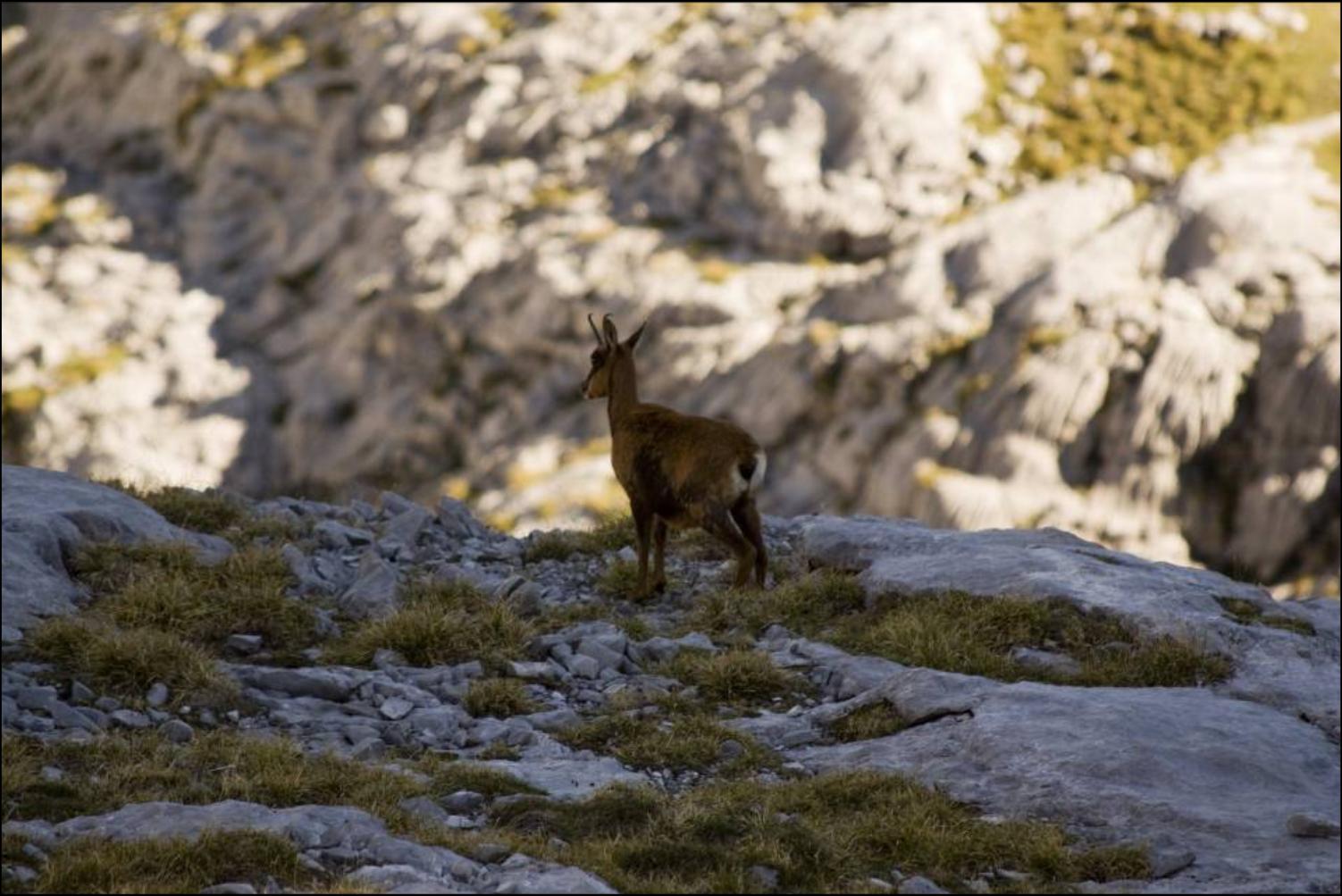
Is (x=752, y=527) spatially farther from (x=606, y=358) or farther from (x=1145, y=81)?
(x=1145, y=81)

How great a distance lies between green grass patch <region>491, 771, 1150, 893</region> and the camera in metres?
8.84

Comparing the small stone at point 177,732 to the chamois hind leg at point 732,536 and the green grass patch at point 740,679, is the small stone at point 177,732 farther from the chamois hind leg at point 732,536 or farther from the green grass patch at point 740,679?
the chamois hind leg at point 732,536

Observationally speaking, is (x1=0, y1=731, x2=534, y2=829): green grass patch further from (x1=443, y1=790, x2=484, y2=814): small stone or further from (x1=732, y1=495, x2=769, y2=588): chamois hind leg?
(x1=732, y1=495, x2=769, y2=588): chamois hind leg

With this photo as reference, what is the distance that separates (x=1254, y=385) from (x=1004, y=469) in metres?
12.2

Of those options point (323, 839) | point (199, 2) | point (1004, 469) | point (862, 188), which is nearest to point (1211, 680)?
point (323, 839)

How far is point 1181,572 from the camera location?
1695 centimetres

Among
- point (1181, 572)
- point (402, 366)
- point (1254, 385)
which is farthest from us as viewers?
point (402, 366)

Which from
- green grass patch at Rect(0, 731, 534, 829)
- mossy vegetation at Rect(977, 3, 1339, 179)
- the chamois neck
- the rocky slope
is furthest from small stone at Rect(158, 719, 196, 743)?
mossy vegetation at Rect(977, 3, 1339, 179)

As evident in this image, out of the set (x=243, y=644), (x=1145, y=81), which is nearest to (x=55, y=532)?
(x=243, y=644)

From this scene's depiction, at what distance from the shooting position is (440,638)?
14.2 m

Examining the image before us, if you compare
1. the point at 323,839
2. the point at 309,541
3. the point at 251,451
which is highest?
the point at 251,451

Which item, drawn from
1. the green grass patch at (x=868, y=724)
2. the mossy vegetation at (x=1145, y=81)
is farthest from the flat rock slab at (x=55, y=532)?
the mossy vegetation at (x=1145, y=81)

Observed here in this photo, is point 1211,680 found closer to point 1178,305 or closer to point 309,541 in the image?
point 309,541

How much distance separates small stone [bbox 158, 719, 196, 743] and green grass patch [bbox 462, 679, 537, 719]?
2496mm
